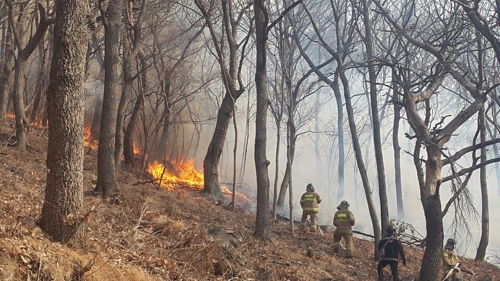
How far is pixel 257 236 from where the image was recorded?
10.5 meters

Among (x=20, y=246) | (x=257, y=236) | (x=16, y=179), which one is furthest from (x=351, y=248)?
(x=20, y=246)

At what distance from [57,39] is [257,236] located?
6.83 meters

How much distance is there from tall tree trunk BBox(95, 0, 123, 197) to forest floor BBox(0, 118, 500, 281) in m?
0.55

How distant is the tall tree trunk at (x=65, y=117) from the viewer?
206 inches

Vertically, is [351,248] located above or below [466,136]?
below

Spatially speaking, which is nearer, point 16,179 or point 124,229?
point 124,229

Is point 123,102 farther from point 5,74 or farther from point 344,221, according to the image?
point 344,221

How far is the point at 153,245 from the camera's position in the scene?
7285mm

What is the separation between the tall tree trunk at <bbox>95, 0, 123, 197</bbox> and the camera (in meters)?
9.59

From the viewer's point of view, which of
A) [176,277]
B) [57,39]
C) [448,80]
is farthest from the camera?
[448,80]

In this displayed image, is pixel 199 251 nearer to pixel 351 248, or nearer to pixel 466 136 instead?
pixel 351 248

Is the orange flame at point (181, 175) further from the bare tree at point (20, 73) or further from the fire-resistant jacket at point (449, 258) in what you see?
the fire-resistant jacket at point (449, 258)

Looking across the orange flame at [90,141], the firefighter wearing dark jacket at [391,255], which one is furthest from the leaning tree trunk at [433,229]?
the orange flame at [90,141]

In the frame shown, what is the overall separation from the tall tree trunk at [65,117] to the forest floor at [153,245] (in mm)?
295
